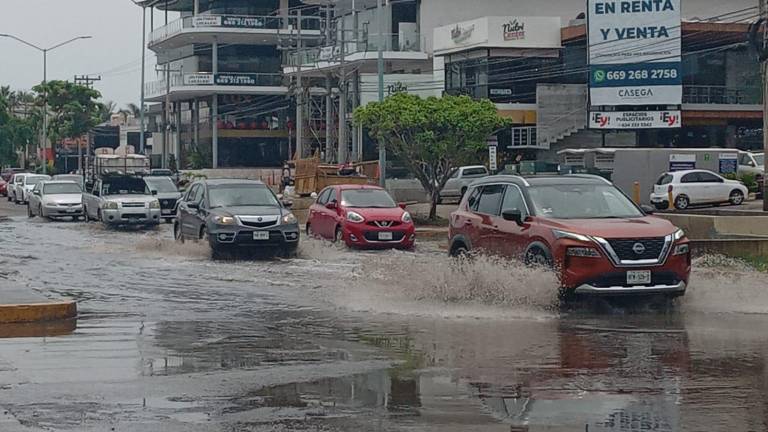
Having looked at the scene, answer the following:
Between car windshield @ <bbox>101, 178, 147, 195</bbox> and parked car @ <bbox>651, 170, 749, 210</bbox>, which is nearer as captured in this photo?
car windshield @ <bbox>101, 178, 147, 195</bbox>

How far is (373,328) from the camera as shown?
13203mm

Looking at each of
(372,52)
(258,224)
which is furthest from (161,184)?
(372,52)

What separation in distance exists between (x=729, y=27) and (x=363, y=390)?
53.5 metres

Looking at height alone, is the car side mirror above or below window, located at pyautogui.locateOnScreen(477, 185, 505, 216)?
below

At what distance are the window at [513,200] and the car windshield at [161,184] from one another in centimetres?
2526

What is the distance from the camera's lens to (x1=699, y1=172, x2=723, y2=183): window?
43312mm

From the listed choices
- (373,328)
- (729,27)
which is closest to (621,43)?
(729,27)

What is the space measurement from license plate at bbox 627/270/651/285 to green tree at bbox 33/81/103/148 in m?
87.2

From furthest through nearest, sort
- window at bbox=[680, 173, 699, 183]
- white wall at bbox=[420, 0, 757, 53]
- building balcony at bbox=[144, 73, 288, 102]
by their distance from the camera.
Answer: building balcony at bbox=[144, 73, 288, 102] → white wall at bbox=[420, 0, 757, 53] → window at bbox=[680, 173, 699, 183]

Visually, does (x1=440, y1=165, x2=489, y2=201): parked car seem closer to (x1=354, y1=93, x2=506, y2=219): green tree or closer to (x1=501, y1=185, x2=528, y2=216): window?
(x1=354, y1=93, x2=506, y2=219): green tree

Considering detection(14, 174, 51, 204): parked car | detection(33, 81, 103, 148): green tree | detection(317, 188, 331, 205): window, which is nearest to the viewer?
detection(317, 188, 331, 205): window

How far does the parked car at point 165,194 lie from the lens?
39219 mm

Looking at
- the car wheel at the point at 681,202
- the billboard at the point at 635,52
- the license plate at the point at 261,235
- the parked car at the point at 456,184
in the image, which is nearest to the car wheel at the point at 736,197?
the car wheel at the point at 681,202

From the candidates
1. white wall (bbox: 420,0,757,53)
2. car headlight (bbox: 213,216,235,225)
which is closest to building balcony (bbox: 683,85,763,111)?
white wall (bbox: 420,0,757,53)
